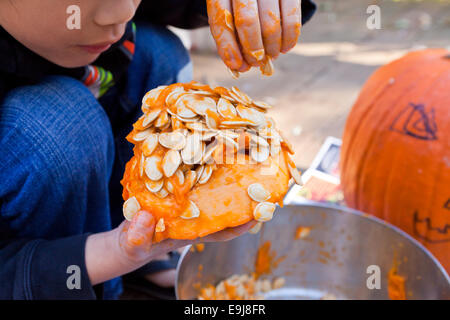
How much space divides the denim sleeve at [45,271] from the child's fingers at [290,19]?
15.8 inches

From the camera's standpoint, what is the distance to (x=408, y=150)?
803mm

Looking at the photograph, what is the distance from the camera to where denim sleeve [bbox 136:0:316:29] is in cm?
84

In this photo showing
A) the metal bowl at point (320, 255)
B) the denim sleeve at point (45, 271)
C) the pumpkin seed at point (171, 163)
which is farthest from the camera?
the metal bowl at point (320, 255)

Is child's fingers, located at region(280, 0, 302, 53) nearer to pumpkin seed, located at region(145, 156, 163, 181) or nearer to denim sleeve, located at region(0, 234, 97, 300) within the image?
pumpkin seed, located at region(145, 156, 163, 181)

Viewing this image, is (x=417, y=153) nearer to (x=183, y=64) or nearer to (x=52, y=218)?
(x=183, y=64)

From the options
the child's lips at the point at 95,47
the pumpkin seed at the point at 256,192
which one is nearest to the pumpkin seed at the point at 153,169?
the pumpkin seed at the point at 256,192

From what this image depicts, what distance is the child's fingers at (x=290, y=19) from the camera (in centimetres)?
52

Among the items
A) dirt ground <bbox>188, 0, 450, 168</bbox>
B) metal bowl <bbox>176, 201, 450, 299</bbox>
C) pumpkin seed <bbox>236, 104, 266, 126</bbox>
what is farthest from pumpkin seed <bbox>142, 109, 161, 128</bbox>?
dirt ground <bbox>188, 0, 450, 168</bbox>

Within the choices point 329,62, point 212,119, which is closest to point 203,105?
point 212,119

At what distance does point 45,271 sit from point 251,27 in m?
0.44

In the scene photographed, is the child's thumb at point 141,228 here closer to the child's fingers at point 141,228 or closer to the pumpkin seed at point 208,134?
the child's fingers at point 141,228

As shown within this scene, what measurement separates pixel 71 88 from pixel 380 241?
0.61 m

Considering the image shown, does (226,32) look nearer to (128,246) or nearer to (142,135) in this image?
(142,135)
